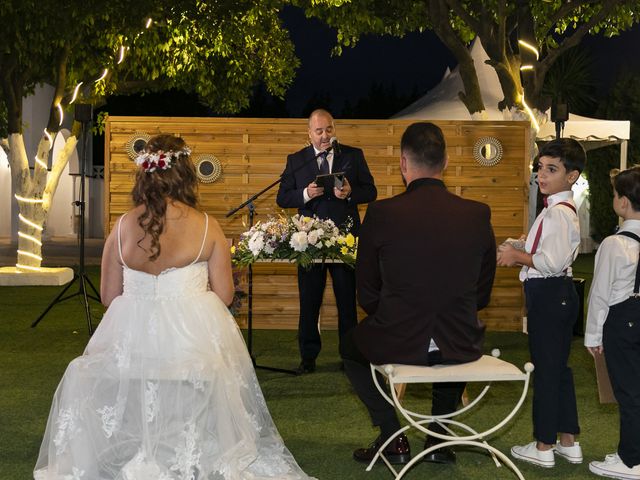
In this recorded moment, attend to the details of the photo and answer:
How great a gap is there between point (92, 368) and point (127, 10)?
34.0 feet

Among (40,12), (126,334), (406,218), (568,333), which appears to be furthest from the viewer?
(40,12)

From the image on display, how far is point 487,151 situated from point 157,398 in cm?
630

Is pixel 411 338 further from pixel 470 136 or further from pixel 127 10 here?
pixel 127 10

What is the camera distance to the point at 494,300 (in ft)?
32.3

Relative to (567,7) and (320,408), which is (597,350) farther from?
(567,7)

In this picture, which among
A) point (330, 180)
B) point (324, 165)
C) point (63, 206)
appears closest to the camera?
point (330, 180)

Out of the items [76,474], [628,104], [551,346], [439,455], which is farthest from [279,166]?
[628,104]

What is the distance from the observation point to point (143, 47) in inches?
584

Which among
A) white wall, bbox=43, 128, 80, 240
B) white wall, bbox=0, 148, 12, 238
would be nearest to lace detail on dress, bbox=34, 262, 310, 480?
white wall, bbox=0, 148, 12, 238

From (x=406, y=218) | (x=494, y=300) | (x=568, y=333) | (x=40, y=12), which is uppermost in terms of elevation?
(x=40, y=12)

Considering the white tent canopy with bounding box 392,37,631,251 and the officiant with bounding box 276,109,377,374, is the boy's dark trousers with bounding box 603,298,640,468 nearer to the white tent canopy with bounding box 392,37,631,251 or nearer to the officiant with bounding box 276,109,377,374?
the officiant with bounding box 276,109,377,374

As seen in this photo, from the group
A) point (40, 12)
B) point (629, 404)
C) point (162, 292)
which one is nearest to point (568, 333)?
point (629, 404)

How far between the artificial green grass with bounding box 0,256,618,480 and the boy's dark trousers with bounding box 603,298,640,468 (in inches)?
15.4

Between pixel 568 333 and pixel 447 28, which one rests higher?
pixel 447 28
